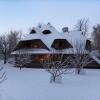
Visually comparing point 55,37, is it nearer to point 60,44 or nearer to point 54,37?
point 54,37

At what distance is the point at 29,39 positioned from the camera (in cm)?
4166

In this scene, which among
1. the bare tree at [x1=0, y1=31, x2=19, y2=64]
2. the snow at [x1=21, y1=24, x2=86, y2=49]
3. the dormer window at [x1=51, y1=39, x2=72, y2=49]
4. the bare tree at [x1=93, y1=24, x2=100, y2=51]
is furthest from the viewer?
the bare tree at [x1=93, y1=24, x2=100, y2=51]

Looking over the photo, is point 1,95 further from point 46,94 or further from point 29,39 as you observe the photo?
point 29,39

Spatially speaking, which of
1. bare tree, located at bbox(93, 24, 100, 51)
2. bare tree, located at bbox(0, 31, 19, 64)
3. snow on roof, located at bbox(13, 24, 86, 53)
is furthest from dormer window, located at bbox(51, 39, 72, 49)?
bare tree, located at bbox(93, 24, 100, 51)

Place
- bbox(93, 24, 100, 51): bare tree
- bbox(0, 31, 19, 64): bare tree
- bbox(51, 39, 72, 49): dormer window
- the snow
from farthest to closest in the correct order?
bbox(93, 24, 100, 51): bare tree → bbox(0, 31, 19, 64): bare tree → the snow → bbox(51, 39, 72, 49): dormer window

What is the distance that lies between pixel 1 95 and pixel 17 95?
796 millimetres

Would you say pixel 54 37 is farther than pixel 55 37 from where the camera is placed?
Yes

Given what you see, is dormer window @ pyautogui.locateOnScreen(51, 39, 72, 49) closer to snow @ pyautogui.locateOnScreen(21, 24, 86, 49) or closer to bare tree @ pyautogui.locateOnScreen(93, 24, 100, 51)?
snow @ pyautogui.locateOnScreen(21, 24, 86, 49)

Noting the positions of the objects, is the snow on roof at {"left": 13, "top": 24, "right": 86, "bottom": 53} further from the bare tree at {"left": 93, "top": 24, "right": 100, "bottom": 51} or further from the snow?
the bare tree at {"left": 93, "top": 24, "right": 100, "bottom": 51}

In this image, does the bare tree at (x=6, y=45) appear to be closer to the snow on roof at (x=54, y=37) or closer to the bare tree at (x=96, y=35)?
the snow on roof at (x=54, y=37)

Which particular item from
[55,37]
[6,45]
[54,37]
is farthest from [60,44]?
[6,45]

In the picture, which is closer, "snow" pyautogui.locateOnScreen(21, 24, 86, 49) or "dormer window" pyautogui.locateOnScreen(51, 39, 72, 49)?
"dormer window" pyautogui.locateOnScreen(51, 39, 72, 49)

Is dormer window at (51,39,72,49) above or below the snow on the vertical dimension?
below

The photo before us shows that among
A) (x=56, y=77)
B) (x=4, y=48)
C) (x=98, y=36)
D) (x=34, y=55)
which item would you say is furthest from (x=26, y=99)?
(x=98, y=36)
